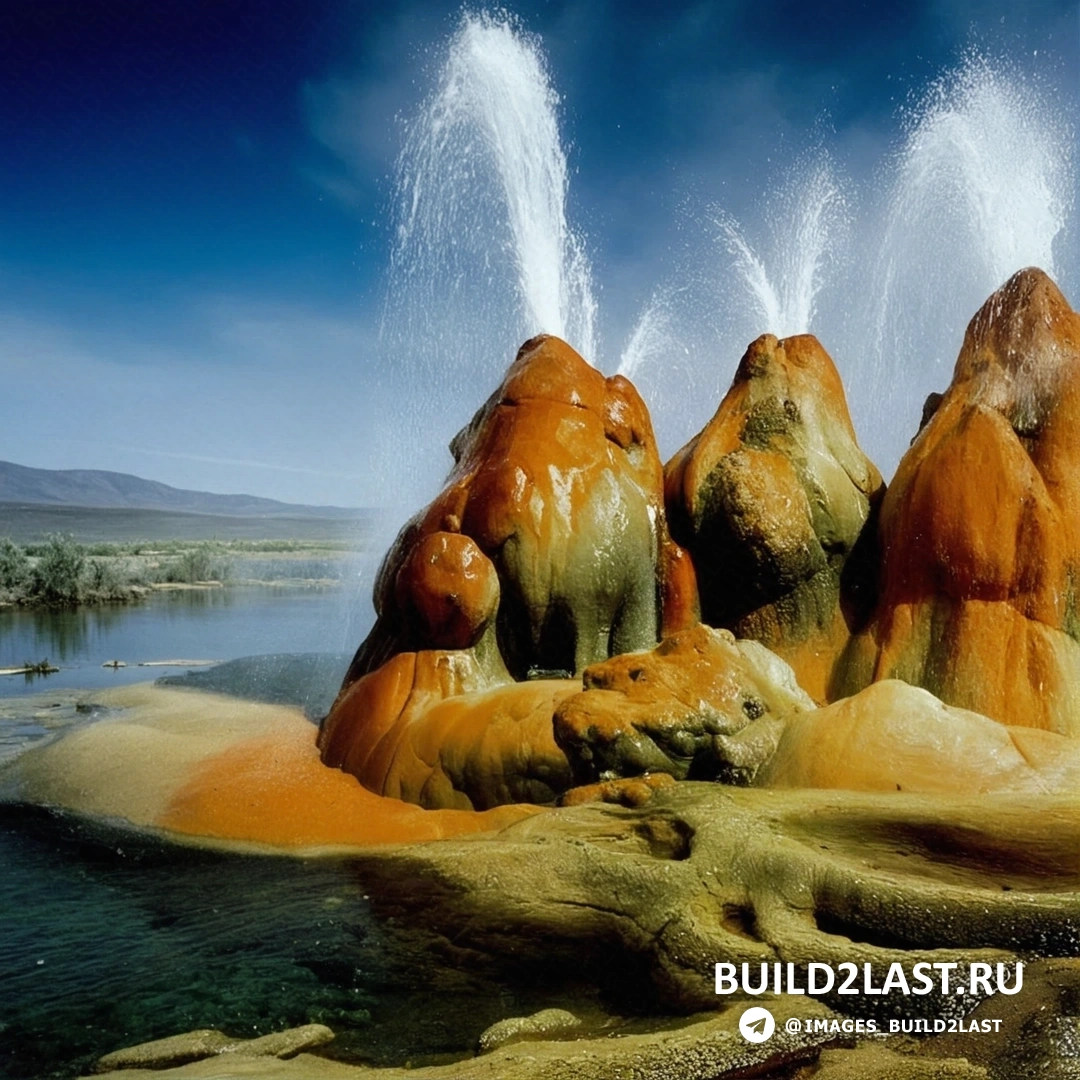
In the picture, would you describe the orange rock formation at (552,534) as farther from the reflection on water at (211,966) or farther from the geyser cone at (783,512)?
the reflection on water at (211,966)

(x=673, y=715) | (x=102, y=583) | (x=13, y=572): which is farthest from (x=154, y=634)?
(x=673, y=715)

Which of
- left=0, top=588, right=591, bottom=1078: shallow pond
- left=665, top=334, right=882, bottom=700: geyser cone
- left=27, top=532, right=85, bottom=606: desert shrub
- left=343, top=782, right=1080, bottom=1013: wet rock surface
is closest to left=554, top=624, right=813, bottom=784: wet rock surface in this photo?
left=343, top=782, right=1080, bottom=1013: wet rock surface

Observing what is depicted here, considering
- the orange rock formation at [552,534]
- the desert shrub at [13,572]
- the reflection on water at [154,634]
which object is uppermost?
the orange rock formation at [552,534]

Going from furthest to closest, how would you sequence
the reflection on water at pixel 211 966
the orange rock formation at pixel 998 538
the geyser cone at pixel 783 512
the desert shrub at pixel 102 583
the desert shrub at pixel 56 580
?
the desert shrub at pixel 102 583 → the desert shrub at pixel 56 580 → the geyser cone at pixel 783 512 → the orange rock formation at pixel 998 538 → the reflection on water at pixel 211 966

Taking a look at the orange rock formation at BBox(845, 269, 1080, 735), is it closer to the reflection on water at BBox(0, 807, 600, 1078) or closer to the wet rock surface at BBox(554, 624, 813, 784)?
the wet rock surface at BBox(554, 624, 813, 784)

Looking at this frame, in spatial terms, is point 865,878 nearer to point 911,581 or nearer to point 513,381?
point 911,581

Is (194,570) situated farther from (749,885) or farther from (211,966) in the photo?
(749,885)

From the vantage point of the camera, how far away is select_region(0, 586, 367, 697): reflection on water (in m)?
13.8

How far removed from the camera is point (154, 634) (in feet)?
61.8

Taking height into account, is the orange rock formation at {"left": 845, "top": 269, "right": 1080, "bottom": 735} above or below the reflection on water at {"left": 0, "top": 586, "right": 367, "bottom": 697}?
above

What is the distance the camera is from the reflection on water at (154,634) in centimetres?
1384

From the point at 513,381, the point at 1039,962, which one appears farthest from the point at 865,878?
the point at 513,381

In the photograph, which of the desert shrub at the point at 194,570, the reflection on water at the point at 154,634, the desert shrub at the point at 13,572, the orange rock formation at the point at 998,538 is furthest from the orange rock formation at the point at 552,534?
the desert shrub at the point at 194,570

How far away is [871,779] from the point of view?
5.26 metres
